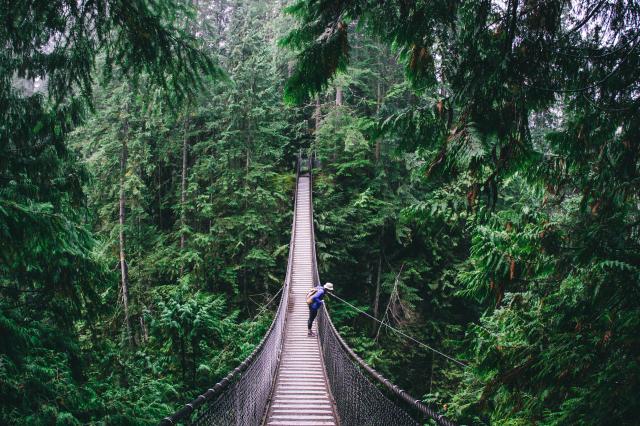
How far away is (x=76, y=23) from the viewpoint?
6.79 feet

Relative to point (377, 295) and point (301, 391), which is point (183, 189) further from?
point (301, 391)

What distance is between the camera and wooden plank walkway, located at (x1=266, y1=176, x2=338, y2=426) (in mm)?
4598

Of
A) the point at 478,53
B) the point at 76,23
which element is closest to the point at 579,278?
the point at 478,53

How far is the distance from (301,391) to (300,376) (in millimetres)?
637

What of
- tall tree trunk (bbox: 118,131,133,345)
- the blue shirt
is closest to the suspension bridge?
the blue shirt

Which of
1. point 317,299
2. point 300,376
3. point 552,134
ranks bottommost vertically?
point 300,376

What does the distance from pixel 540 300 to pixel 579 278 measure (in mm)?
765

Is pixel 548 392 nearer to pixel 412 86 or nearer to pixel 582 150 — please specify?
pixel 582 150

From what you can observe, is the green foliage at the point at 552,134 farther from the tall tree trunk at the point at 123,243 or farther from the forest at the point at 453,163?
the tall tree trunk at the point at 123,243

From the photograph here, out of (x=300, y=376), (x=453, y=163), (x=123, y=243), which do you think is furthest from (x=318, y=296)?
(x=123, y=243)

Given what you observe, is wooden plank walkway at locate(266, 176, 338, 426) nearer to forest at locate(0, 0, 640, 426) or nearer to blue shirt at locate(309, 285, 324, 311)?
blue shirt at locate(309, 285, 324, 311)

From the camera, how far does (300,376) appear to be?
19.9 ft

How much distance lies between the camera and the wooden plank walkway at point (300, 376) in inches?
181

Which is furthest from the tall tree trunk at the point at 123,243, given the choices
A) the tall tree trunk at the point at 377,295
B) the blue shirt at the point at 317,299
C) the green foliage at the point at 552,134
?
the green foliage at the point at 552,134
